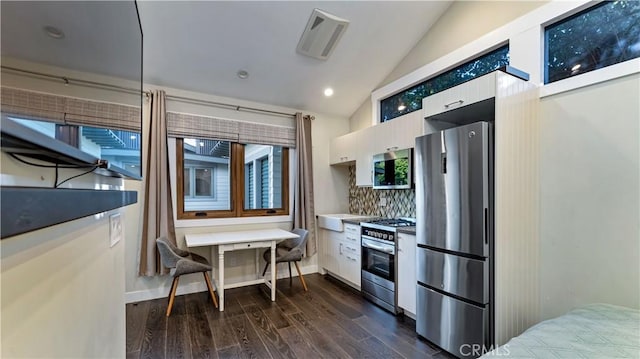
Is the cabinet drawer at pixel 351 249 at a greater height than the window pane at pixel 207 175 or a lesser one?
lesser

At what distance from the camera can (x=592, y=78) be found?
1970 mm

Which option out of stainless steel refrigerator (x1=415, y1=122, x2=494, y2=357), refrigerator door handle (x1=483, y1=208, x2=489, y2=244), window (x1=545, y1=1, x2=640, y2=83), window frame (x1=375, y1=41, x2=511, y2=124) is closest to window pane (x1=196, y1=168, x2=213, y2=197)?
window frame (x1=375, y1=41, x2=511, y2=124)

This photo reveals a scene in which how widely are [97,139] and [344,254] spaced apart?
3.31 metres

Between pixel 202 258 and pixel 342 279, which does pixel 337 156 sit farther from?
pixel 202 258

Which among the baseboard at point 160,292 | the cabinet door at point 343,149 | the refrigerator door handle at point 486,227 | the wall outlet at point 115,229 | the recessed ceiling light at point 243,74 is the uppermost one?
the recessed ceiling light at point 243,74

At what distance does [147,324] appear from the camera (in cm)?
271

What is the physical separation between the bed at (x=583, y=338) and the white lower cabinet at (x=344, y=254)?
2.18 meters

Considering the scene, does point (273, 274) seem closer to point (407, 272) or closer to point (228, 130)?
point (407, 272)

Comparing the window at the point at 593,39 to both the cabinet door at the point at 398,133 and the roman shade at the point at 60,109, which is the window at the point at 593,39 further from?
the roman shade at the point at 60,109

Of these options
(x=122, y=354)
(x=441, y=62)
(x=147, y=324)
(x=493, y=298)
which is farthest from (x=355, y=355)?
(x=441, y=62)

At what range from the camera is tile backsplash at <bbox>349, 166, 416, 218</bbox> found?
3.57 metres

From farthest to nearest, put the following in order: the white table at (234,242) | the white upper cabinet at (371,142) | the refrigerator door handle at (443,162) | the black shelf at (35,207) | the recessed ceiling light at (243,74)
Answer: the recessed ceiling light at (243,74) < the white upper cabinet at (371,142) < the white table at (234,242) < the refrigerator door handle at (443,162) < the black shelf at (35,207)

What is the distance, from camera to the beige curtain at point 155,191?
Answer: 320cm

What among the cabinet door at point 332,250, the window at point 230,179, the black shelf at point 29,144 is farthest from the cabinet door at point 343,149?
the black shelf at point 29,144
